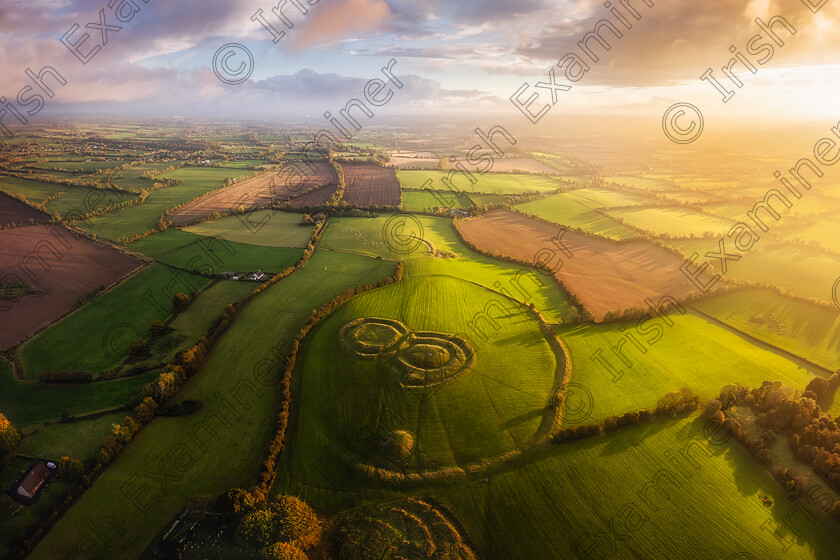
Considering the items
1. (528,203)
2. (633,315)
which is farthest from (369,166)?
(633,315)

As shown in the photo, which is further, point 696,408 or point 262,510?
point 696,408

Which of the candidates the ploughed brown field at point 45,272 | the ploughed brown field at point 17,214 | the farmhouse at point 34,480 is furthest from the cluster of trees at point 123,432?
the ploughed brown field at point 17,214

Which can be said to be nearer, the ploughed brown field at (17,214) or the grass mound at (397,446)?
the grass mound at (397,446)

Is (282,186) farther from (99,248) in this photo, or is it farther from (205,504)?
(205,504)

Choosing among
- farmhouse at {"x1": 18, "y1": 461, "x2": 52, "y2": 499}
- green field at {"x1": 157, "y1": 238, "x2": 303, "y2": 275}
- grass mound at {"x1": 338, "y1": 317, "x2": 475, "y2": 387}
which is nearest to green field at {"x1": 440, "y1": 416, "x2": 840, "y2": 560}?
grass mound at {"x1": 338, "y1": 317, "x2": 475, "y2": 387}

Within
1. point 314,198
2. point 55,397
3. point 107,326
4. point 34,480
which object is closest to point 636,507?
point 34,480

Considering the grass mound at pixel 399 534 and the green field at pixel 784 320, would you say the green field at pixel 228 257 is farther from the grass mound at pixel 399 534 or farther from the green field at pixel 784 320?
the green field at pixel 784 320
